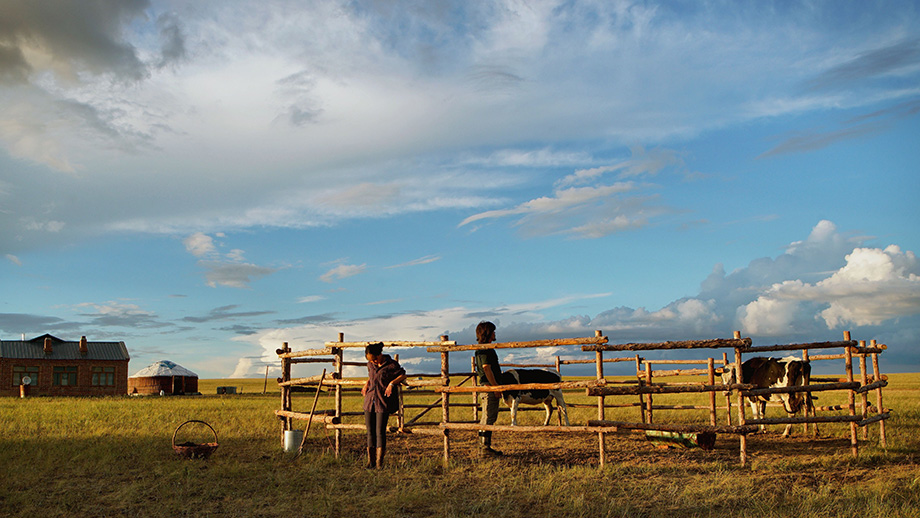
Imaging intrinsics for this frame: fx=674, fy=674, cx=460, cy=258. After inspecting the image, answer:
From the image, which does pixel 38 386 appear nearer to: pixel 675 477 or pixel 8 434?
pixel 8 434

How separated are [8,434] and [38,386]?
3640cm

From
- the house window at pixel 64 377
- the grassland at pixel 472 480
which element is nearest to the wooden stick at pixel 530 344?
the grassland at pixel 472 480

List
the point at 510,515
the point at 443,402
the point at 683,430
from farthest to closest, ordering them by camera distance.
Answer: the point at 443,402
the point at 683,430
the point at 510,515

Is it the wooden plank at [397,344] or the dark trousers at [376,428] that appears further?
the wooden plank at [397,344]

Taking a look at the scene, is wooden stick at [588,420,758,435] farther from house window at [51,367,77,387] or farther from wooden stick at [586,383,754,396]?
house window at [51,367,77,387]

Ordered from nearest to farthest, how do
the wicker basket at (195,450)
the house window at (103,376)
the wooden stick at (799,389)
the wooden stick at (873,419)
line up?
the wooden stick at (799,389)
the wicker basket at (195,450)
the wooden stick at (873,419)
the house window at (103,376)

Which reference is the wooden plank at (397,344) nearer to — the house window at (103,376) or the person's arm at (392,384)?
the person's arm at (392,384)

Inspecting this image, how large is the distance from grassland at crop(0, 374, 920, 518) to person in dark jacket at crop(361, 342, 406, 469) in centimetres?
38

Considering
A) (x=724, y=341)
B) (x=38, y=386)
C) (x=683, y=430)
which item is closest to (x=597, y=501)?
(x=683, y=430)

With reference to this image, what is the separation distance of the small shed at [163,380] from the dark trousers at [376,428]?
45.5m

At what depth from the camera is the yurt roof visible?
51.6 m

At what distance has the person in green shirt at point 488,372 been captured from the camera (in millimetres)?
A: 10703

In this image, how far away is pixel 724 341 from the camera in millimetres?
10188

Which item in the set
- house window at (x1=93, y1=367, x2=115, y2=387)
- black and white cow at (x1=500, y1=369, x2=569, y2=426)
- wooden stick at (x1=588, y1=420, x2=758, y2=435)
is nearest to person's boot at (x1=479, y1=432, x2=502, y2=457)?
black and white cow at (x1=500, y1=369, x2=569, y2=426)
